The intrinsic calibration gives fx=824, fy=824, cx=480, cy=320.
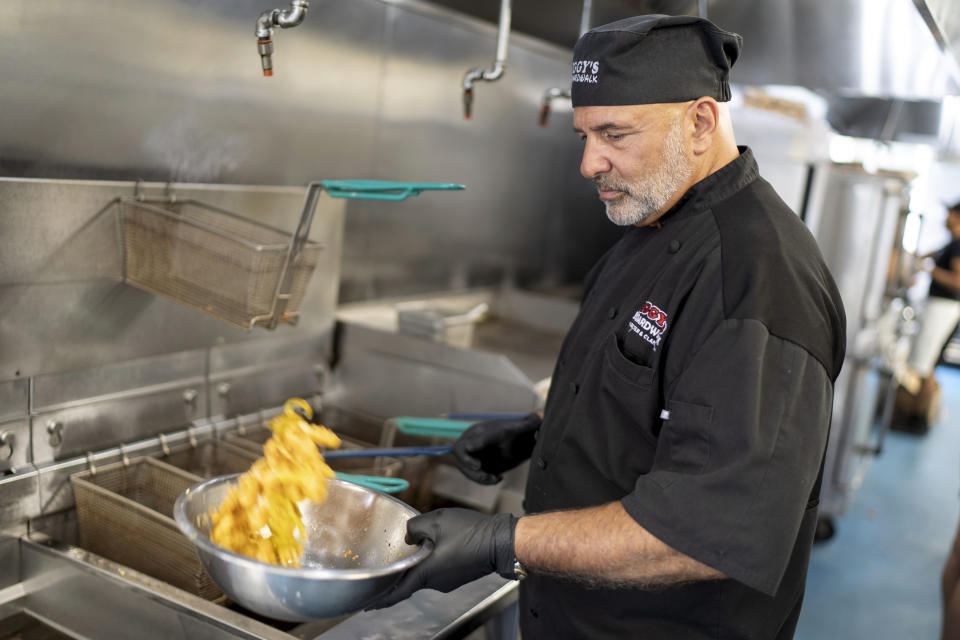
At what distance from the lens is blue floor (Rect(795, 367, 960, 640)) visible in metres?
3.36

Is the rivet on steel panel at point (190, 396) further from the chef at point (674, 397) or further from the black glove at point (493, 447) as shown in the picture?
the chef at point (674, 397)

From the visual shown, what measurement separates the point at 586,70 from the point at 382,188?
560 mm

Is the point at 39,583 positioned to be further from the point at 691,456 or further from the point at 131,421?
the point at 691,456

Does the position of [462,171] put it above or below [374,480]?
above

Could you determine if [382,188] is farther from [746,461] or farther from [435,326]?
[746,461]

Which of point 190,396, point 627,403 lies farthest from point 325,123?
point 627,403

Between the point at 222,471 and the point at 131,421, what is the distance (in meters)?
0.25

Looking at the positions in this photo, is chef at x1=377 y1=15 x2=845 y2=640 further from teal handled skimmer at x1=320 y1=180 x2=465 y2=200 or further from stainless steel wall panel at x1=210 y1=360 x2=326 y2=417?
stainless steel wall panel at x1=210 y1=360 x2=326 y2=417

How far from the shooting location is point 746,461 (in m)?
1.04

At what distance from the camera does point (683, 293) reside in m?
1.22

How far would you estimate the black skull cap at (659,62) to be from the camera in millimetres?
1241

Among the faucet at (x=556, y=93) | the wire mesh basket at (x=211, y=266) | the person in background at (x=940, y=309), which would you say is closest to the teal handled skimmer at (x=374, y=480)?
the wire mesh basket at (x=211, y=266)

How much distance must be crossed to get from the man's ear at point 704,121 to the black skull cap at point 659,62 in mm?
15

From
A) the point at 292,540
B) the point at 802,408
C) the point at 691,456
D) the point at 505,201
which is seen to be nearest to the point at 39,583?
the point at 292,540
